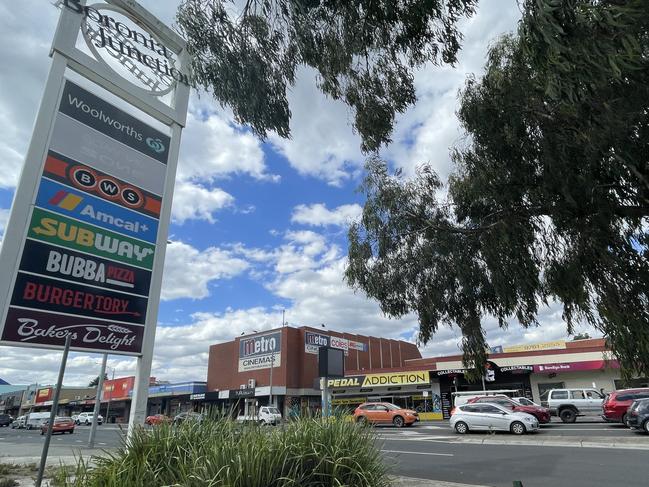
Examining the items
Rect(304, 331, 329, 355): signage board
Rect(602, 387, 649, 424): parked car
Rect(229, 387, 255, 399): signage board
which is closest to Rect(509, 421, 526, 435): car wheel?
Rect(602, 387, 649, 424): parked car

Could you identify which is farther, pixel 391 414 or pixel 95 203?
pixel 391 414

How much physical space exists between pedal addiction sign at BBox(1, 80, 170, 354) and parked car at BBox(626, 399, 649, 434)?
702 inches

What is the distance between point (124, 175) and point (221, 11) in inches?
183

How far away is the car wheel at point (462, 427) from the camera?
21172mm

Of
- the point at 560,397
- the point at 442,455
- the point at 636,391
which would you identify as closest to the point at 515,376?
the point at 560,397

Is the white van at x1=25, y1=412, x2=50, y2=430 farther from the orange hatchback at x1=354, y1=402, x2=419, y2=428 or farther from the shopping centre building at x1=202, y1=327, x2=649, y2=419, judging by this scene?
the orange hatchback at x1=354, y1=402, x2=419, y2=428

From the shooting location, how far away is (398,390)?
131ft

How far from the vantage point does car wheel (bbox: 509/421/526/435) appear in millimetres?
19375

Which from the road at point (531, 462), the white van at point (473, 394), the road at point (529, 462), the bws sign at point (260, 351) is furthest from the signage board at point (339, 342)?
the road at point (531, 462)

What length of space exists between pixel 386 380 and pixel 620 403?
21.4 m

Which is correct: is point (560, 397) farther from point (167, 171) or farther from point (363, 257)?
point (167, 171)

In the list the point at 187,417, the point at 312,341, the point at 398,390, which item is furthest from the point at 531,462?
the point at 312,341

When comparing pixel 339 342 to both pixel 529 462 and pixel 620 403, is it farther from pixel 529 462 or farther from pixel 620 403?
pixel 529 462

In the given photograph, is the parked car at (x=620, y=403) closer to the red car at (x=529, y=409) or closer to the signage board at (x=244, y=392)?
the red car at (x=529, y=409)
